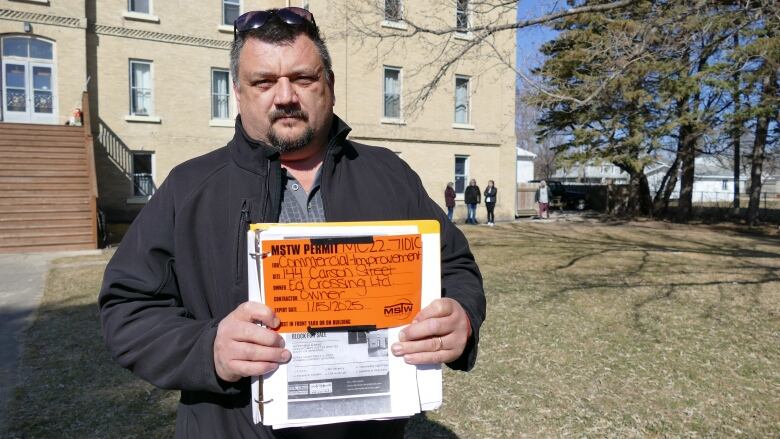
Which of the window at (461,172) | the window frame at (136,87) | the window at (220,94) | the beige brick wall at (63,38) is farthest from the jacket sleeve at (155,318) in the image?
the window at (461,172)

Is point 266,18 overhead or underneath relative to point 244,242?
overhead

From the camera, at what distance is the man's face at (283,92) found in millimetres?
1793

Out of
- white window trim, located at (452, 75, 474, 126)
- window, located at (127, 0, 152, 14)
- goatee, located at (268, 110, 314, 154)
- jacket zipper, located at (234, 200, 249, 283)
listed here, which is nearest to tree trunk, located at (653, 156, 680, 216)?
white window trim, located at (452, 75, 474, 126)

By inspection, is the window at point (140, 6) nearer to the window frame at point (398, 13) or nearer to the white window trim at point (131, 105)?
the white window trim at point (131, 105)

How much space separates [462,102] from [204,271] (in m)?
23.9

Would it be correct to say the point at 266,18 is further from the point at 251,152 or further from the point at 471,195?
the point at 471,195

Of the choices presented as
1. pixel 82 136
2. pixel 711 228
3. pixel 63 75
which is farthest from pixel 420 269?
pixel 711 228

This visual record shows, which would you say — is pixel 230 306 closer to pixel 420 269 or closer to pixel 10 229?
pixel 420 269

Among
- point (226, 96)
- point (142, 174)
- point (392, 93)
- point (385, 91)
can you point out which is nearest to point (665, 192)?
point (392, 93)

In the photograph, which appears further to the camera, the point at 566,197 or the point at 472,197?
the point at 566,197

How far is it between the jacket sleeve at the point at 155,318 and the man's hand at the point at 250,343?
78 mm

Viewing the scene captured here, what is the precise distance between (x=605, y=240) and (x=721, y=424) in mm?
13129

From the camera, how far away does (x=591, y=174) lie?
76.7 metres

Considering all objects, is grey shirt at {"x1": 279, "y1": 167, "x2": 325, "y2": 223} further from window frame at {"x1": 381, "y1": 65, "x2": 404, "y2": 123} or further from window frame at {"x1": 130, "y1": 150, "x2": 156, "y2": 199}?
window frame at {"x1": 381, "y1": 65, "x2": 404, "y2": 123}
